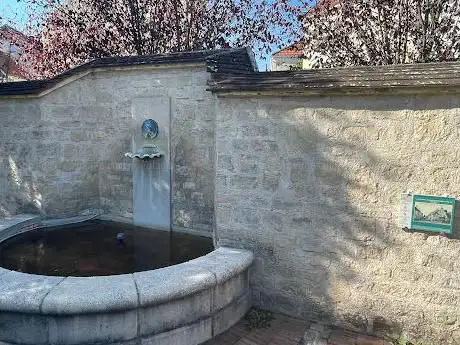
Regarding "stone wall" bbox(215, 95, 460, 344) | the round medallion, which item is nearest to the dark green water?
"stone wall" bbox(215, 95, 460, 344)

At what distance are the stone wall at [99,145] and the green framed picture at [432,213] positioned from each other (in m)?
3.35

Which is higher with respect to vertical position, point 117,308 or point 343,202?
point 343,202

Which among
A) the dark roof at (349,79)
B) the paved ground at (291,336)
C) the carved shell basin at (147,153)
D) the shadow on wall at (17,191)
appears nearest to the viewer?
the dark roof at (349,79)

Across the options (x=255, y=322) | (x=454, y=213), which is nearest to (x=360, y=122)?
(x=454, y=213)

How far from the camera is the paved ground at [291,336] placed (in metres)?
3.78

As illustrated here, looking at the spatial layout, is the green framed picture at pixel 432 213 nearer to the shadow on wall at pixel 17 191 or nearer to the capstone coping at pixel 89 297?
the capstone coping at pixel 89 297

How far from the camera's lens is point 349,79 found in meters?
3.83

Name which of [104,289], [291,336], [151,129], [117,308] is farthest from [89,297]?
[151,129]

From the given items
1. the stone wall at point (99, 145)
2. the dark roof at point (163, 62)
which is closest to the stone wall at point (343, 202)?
the dark roof at point (163, 62)

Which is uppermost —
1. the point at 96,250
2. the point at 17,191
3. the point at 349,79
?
the point at 349,79

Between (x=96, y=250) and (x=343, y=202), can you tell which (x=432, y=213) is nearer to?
(x=343, y=202)

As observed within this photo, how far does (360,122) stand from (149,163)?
398 centimetres

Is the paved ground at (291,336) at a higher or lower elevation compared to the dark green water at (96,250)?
lower

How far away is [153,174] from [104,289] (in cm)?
342
